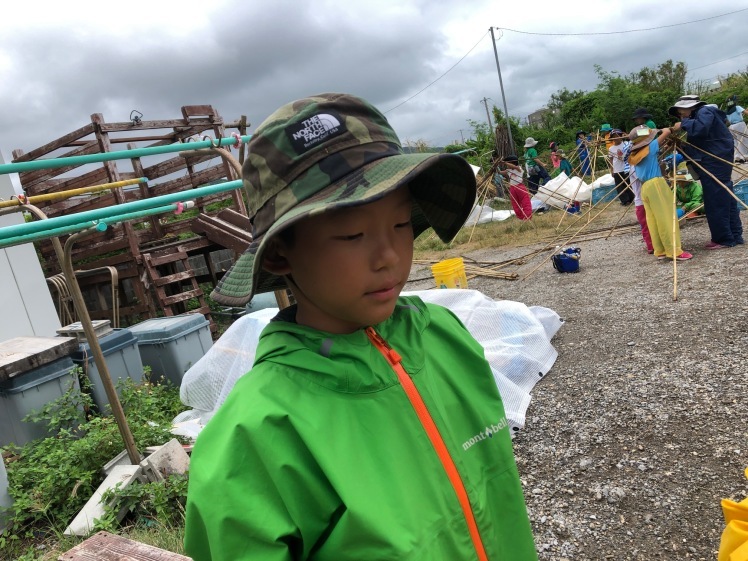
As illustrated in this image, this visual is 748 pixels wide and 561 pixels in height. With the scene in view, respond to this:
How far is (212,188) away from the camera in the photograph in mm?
2580

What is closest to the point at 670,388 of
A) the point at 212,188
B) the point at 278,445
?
the point at 212,188

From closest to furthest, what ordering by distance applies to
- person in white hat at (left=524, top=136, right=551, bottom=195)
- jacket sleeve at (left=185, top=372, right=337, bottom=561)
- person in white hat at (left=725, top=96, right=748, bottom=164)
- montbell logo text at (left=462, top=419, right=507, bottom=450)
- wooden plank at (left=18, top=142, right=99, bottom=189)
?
jacket sleeve at (left=185, top=372, right=337, bottom=561) → montbell logo text at (left=462, top=419, right=507, bottom=450) → wooden plank at (left=18, top=142, right=99, bottom=189) → person in white hat at (left=725, top=96, right=748, bottom=164) → person in white hat at (left=524, top=136, right=551, bottom=195)

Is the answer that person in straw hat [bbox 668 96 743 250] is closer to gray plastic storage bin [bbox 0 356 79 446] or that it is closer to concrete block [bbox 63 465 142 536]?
concrete block [bbox 63 465 142 536]

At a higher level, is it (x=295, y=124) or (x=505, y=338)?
(x=295, y=124)

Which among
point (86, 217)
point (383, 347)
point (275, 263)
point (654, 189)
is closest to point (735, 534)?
point (383, 347)

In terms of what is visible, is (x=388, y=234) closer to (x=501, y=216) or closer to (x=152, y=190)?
(x=152, y=190)

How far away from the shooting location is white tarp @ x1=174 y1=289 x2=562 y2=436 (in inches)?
157

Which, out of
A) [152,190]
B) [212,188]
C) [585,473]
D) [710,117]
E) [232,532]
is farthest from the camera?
[152,190]

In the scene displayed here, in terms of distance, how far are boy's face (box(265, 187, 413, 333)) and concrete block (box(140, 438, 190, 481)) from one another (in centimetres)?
263

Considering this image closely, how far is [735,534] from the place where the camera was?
151cm

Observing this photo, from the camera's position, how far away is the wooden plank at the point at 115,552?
5.59 ft

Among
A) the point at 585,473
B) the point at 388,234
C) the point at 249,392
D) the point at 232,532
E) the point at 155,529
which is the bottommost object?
the point at 585,473

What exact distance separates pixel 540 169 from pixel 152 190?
10907mm

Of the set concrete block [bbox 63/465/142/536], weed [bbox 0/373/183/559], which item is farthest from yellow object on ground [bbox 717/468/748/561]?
concrete block [bbox 63/465/142/536]
